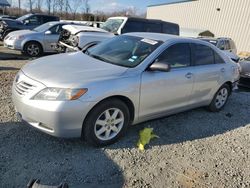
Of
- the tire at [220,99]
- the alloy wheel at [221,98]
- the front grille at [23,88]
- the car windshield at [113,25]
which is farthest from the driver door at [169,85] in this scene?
the car windshield at [113,25]

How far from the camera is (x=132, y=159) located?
391cm

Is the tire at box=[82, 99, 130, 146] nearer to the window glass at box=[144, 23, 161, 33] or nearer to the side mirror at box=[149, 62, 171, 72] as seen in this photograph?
the side mirror at box=[149, 62, 171, 72]

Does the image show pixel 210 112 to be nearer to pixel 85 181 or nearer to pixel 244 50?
pixel 85 181

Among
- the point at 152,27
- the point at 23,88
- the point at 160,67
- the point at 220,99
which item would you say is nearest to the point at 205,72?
the point at 220,99

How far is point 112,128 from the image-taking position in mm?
4164

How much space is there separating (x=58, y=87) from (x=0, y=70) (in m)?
5.22

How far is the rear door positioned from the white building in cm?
2139

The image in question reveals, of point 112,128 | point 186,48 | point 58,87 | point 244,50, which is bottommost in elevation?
point 244,50

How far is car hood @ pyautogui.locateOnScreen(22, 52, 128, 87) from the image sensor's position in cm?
373

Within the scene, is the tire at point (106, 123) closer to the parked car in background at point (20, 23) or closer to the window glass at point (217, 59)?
the window glass at point (217, 59)

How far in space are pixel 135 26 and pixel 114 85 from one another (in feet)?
27.2

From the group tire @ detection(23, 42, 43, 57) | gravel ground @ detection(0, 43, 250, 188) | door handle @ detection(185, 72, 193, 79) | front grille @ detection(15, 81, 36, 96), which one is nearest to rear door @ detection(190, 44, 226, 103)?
door handle @ detection(185, 72, 193, 79)

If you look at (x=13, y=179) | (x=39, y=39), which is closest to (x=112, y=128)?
(x=13, y=179)

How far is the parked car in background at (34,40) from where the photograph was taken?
37.2 ft
